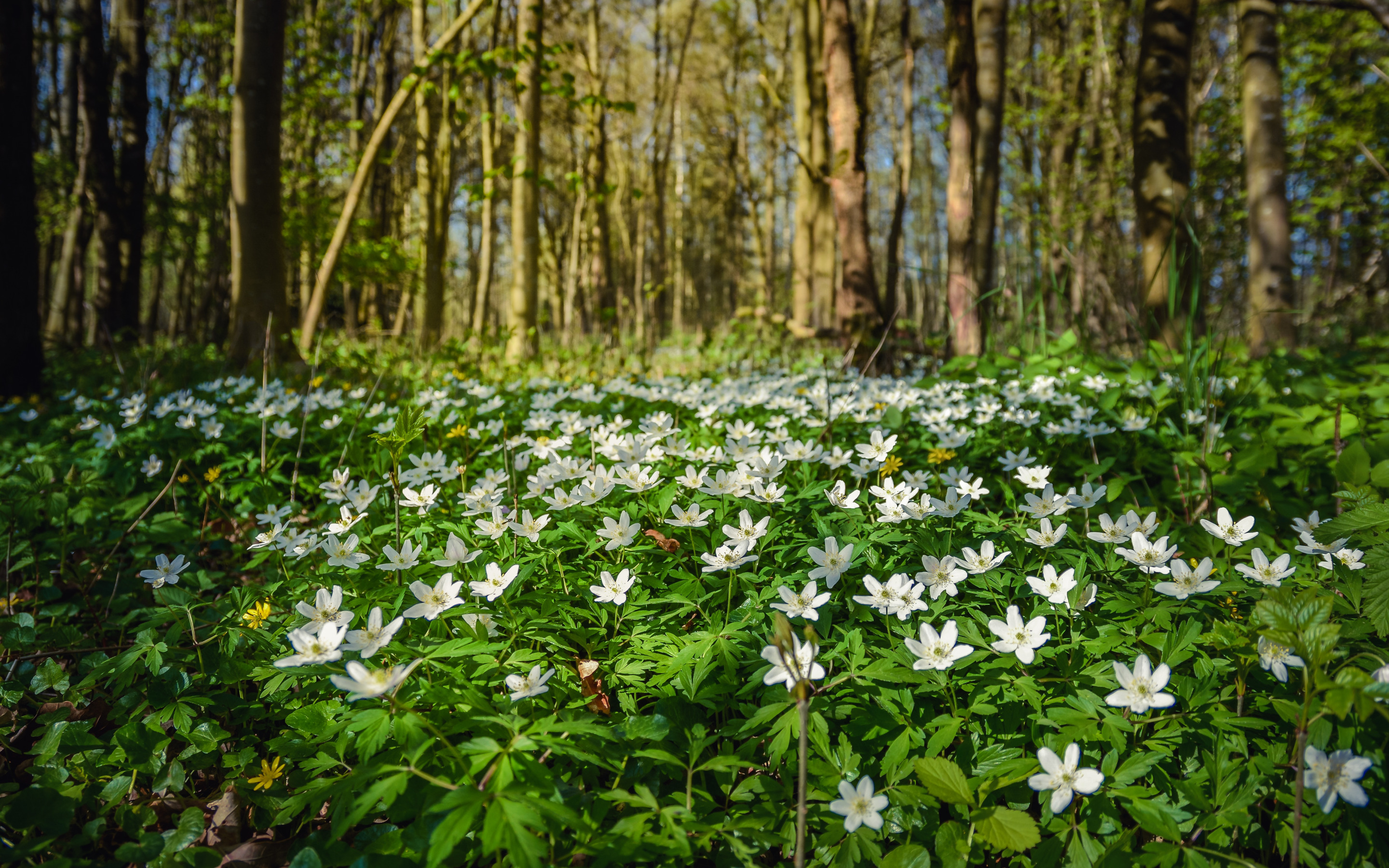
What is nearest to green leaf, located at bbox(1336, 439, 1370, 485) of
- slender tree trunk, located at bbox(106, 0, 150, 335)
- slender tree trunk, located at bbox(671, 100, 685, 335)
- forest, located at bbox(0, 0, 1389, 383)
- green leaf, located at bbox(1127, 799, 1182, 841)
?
forest, located at bbox(0, 0, 1389, 383)

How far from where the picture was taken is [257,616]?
1677 mm

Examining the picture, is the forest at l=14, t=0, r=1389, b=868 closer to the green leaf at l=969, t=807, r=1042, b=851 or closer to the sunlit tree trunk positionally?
the green leaf at l=969, t=807, r=1042, b=851

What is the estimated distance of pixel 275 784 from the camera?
1501 millimetres

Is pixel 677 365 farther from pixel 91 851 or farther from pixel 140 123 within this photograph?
pixel 140 123

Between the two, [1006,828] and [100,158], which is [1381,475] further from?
[100,158]

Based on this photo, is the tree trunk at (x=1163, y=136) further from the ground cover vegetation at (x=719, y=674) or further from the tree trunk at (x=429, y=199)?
the tree trunk at (x=429, y=199)

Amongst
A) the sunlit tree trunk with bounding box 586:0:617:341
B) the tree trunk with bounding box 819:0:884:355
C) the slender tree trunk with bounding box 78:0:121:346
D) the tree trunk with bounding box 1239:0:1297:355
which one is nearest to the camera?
the tree trunk with bounding box 1239:0:1297:355

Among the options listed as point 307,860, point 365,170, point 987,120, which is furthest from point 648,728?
point 987,120

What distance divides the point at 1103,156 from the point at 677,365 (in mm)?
9362

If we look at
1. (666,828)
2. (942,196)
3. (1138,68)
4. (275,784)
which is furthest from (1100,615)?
(942,196)

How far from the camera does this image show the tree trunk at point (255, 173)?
6133mm

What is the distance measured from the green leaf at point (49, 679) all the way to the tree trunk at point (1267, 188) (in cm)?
710

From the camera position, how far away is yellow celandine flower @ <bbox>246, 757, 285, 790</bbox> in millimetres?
1452

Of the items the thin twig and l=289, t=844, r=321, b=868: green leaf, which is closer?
l=289, t=844, r=321, b=868: green leaf
